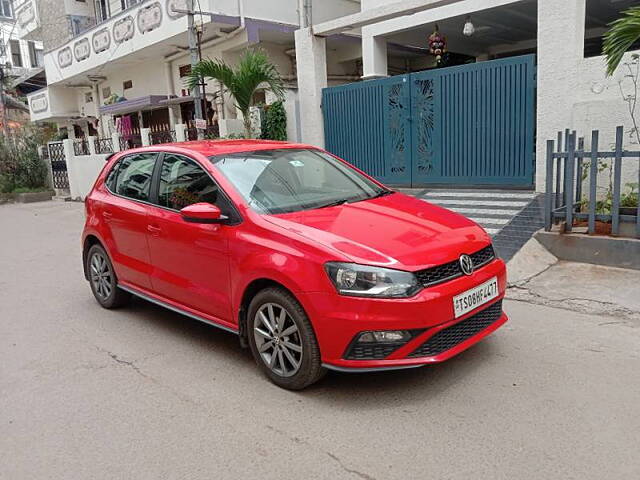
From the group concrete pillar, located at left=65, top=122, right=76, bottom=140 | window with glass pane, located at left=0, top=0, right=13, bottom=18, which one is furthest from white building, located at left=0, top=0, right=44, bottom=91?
concrete pillar, located at left=65, top=122, right=76, bottom=140

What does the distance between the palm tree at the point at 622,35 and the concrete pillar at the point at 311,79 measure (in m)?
6.08

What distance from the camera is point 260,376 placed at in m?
3.97

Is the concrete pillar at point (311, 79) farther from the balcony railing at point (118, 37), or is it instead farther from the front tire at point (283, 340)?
the front tire at point (283, 340)

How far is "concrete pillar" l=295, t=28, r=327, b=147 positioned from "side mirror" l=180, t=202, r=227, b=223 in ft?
23.7

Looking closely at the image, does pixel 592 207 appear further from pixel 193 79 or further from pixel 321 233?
pixel 193 79

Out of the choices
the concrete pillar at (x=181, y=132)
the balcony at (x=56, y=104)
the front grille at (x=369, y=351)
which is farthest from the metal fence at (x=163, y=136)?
the front grille at (x=369, y=351)

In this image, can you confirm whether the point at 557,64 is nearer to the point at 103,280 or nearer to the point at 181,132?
the point at 103,280

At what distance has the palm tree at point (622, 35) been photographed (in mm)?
5527

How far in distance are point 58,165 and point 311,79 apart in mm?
12639

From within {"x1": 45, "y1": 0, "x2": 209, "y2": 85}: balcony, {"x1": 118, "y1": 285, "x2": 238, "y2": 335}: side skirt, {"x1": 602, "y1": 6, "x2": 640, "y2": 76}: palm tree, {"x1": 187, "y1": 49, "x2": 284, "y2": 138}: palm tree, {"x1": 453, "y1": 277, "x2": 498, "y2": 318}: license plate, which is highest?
{"x1": 45, "y1": 0, "x2": 209, "y2": 85}: balcony

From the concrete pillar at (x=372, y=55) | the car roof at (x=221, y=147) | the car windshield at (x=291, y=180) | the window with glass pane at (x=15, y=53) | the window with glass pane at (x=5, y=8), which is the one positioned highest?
the window with glass pane at (x=5, y=8)

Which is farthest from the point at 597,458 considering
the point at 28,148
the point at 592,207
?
the point at 28,148

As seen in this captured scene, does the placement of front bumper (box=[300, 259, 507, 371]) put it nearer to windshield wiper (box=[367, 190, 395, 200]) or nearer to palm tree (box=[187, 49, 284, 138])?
windshield wiper (box=[367, 190, 395, 200])

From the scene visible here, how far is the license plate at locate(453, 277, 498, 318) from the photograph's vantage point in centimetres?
347
